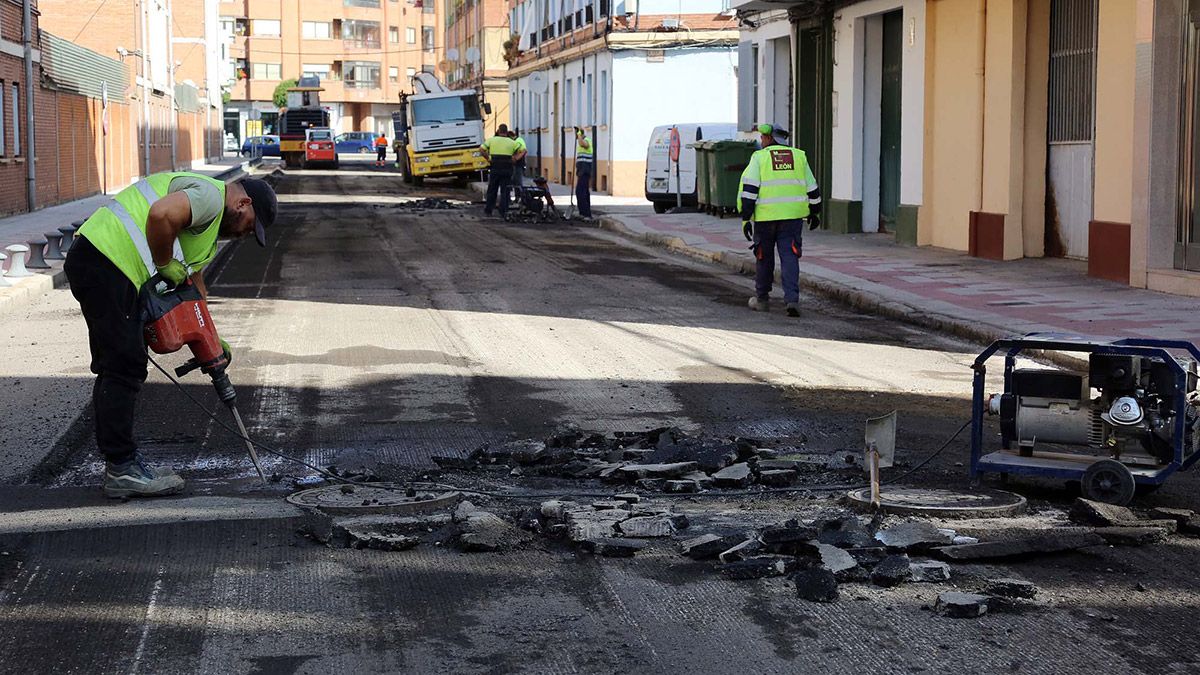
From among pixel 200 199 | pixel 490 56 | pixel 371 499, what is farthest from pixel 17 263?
pixel 490 56

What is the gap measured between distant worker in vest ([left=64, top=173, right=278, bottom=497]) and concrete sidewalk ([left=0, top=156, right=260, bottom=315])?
383 centimetres

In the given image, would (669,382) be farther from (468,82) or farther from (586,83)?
(468,82)

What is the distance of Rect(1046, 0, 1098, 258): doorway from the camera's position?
1773 cm

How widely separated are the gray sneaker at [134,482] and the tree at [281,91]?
96.6 metres

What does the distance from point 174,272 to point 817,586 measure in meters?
3.04

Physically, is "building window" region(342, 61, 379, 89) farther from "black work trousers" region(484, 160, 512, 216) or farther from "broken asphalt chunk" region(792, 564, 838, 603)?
"broken asphalt chunk" region(792, 564, 838, 603)

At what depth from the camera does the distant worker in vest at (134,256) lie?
6.20 metres

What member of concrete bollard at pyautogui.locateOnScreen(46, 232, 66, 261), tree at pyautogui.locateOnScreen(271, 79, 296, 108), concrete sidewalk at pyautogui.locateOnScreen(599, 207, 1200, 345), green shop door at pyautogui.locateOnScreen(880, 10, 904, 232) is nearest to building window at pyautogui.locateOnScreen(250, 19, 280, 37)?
tree at pyautogui.locateOnScreen(271, 79, 296, 108)

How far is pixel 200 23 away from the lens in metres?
76.6

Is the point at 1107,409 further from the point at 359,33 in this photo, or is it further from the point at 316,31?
the point at 359,33

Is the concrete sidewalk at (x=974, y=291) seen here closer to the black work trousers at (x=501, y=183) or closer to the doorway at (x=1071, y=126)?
the doorway at (x=1071, y=126)

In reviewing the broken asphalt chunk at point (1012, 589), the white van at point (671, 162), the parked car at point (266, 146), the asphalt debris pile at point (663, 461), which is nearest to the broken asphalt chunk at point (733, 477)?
the asphalt debris pile at point (663, 461)

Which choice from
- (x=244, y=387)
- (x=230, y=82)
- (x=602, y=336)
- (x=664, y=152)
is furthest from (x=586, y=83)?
(x=230, y=82)

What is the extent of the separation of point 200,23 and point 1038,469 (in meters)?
75.3
